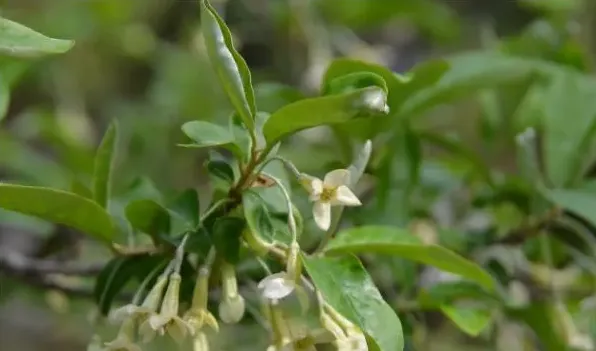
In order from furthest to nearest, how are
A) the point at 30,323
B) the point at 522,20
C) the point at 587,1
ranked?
the point at 522,20 → the point at 30,323 → the point at 587,1

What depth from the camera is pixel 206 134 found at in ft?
1.34

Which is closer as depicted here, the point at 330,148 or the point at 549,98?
the point at 549,98

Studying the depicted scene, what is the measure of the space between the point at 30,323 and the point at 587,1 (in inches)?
38.4

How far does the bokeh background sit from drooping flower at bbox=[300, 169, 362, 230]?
19cm

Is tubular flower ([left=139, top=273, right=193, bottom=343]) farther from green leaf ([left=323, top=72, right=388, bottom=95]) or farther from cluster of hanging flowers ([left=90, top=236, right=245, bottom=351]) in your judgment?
green leaf ([left=323, top=72, right=388, bottom=95])

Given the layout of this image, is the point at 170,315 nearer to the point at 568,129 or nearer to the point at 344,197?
the point at 344,197

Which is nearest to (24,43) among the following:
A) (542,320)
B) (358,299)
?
(358,299)

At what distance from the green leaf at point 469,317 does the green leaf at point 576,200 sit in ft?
0.29

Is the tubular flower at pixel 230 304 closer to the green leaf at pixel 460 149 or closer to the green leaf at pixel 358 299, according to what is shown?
the green leaf at pixel 358 299

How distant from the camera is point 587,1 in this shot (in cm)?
114

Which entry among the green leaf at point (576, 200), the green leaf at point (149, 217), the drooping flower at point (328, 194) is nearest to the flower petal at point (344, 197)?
the drooping flower at point (328, 194)

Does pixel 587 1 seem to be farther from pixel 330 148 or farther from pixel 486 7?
pixel 486 7

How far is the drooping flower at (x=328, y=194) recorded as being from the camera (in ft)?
1.29

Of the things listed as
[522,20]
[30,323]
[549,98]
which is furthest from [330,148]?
[522,20]
